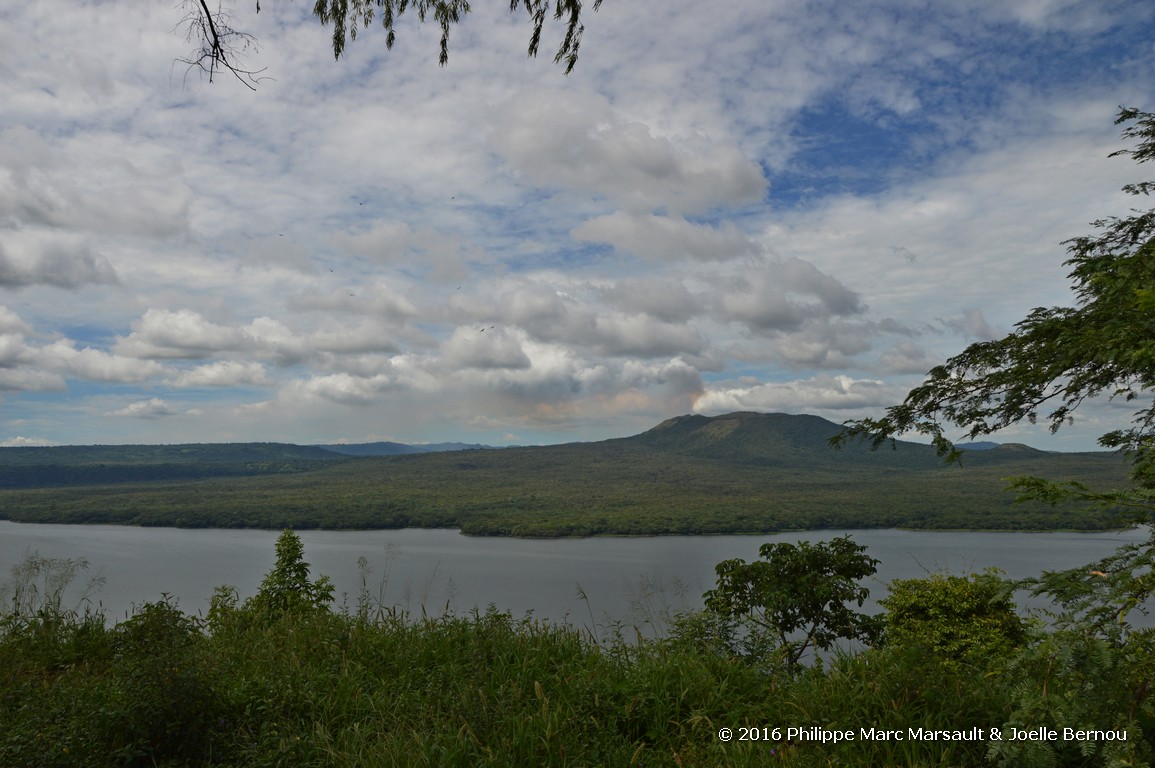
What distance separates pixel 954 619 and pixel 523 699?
20.6 feet

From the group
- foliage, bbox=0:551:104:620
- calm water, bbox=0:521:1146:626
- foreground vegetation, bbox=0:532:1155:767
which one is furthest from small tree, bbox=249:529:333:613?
calm water, bbox=0:521:1146:626

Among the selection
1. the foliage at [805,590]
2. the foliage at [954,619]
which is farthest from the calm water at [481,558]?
the foliage at [954,619]

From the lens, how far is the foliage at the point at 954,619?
7.86 m

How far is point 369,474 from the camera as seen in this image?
520 feet

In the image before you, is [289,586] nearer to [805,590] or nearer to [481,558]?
[805,590]

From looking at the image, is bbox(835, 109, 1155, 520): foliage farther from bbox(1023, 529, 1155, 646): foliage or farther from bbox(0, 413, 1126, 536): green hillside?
bbox(0, 413, 1126, 536): green hillside

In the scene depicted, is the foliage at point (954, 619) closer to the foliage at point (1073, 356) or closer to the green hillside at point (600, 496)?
the foliage at point (1073, 356)

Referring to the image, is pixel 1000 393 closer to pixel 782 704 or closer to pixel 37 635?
pixel 782 704

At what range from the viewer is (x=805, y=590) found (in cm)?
983

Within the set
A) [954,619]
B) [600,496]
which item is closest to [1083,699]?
[954,619]

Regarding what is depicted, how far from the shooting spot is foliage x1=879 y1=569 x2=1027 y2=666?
786 centimetres

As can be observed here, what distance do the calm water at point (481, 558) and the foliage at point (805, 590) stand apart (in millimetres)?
15404

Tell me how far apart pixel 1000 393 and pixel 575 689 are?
7.31 m

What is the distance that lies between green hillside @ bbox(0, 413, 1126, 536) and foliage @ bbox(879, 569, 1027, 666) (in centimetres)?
4317
